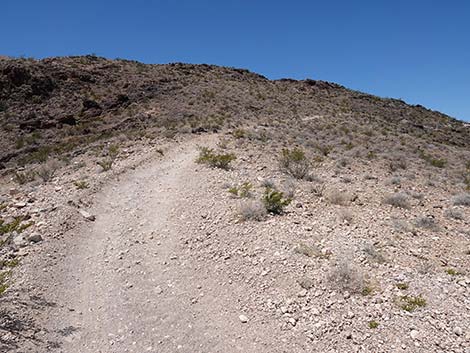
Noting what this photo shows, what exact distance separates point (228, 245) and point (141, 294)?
2228 mm

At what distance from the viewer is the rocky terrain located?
5773 millimetres

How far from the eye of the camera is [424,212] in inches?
435

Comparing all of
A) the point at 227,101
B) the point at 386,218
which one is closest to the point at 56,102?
the point at 227,101

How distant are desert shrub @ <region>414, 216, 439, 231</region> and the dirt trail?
5.56 meters

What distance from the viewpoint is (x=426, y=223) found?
9672 millimetres

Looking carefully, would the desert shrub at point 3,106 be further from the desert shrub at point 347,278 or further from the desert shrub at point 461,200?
the desert shrub at point 461,200

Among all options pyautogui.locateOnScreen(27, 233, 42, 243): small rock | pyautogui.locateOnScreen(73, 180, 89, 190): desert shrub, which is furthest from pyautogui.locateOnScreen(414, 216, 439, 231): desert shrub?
pyautogui.locateOnScreen(73, 180, 89, 190): desert shrub

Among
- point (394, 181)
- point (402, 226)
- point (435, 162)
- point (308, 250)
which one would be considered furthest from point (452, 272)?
point (435, 162)

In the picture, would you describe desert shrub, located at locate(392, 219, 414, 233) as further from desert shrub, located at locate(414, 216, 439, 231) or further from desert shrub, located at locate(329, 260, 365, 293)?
desert shrub, located at locate(329, 260, 365, 293)

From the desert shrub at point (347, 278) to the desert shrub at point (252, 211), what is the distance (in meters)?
2.83

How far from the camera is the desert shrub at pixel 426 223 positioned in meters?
9.55

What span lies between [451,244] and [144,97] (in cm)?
2436

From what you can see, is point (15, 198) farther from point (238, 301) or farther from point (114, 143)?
point (238, 301)

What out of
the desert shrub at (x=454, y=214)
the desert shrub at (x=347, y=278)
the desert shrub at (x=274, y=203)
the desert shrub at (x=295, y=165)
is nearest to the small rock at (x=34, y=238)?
the desert shrub at (x=274, y=203)
